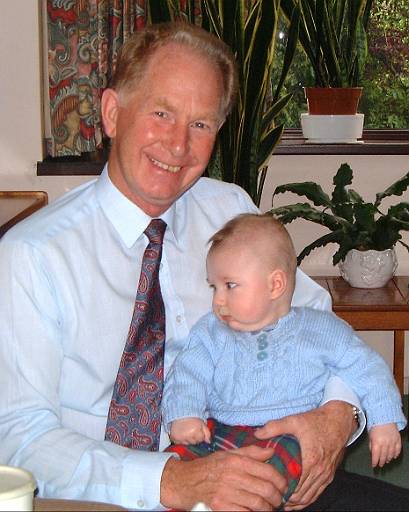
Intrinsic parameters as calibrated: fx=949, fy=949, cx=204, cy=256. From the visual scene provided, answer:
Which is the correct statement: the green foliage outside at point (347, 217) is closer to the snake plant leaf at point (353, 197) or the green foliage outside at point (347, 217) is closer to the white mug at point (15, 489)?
the snake plant leaf at point (353, 197)

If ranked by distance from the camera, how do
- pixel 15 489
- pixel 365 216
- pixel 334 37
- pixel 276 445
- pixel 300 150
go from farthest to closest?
pixel 300 150 < pixel 334 37 < pixel 365 216 < pixel 276 445 < pixel 15 489

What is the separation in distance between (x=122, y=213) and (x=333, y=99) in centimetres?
242

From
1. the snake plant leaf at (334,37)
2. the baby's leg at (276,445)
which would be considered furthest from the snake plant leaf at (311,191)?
the baby's leg at (276,445)

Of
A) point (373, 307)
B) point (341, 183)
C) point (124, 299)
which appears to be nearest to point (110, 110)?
point (124, 299)

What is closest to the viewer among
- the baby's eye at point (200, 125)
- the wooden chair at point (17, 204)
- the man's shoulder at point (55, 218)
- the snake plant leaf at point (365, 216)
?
the man's shoulder at point (55, 218)

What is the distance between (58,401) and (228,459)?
1.11ft

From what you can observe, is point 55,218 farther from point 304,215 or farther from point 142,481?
point 304,215

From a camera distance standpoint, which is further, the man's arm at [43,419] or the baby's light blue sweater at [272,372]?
the baby's light blue sweater at [272,372]

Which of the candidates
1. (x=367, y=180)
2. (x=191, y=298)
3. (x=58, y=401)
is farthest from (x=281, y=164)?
(x=58, y=401)

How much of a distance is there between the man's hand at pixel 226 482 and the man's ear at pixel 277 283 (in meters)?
0.30

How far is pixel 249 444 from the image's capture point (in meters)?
1.65

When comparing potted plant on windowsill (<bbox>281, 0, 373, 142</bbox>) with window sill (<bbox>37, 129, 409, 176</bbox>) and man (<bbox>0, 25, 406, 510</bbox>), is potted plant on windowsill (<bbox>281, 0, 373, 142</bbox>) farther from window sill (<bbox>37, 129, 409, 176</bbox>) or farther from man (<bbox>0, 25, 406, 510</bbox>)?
man (<bbox>0, 25, 406, 510</bbox>)

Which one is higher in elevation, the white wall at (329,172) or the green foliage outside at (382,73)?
the green foliage outside at (382,73)

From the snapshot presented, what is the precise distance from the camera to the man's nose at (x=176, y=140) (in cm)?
179
